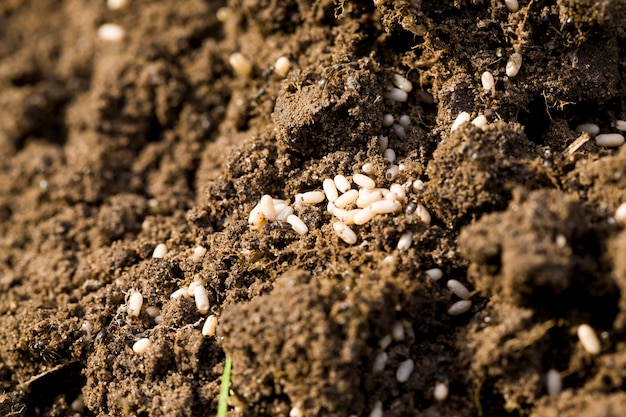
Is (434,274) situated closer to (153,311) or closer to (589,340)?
(589,340)

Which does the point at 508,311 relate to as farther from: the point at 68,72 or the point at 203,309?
the point at 68,72

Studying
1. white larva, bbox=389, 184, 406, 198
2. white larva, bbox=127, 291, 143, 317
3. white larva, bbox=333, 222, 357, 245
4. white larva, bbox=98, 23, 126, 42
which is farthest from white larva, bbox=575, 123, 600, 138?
white larva, bbox=98, 23, 126, 42

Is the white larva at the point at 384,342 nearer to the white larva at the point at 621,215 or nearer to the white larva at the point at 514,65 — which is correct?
the white larva at the point at 621,215

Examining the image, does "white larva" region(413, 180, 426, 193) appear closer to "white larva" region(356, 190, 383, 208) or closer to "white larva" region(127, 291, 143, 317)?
"white larva" region(356, 190, 383, 208)

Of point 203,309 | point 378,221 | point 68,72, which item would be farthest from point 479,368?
point 68,72

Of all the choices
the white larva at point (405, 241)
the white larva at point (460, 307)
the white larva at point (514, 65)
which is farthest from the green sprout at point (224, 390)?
the white larva at point (514, 65)
